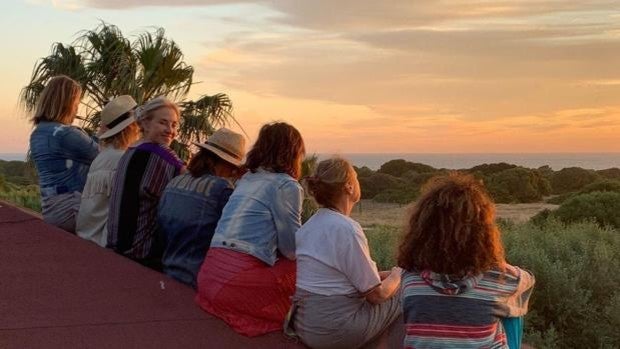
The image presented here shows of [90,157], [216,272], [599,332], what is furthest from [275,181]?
[599,332]

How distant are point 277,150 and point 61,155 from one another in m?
Result: 2.65

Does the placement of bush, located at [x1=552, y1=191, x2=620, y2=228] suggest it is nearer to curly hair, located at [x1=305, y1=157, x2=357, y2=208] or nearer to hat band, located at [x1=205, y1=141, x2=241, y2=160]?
hat band, located at [x1=205, y1=141, x2=241, y2=160]

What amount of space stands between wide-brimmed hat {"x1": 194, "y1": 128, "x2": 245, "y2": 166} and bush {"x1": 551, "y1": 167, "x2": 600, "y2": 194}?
3077cm

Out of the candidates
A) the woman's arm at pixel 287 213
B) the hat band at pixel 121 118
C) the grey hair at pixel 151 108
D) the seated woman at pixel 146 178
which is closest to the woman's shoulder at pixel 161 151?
the seated woman at pixel 146 178

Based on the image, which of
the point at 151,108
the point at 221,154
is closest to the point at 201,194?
the point at 221,154

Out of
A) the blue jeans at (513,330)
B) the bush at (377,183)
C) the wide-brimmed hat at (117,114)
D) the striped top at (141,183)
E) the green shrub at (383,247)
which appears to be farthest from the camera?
the bush at (377,183)

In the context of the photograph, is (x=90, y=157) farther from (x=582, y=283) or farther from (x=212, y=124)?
(x=212, y=124)

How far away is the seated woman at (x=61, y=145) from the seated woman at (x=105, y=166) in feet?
1.10

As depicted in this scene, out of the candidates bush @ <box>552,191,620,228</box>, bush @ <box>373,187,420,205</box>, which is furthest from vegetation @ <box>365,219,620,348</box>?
bush @ <box>373,187,420,205</box>

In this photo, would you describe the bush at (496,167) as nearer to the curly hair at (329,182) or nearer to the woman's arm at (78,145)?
the woman's arm at (78,145)

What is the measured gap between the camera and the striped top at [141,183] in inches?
239

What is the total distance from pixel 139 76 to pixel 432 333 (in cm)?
1524

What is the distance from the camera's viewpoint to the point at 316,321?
4656 mm

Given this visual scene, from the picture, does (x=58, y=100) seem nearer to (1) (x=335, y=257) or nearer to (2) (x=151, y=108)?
(2) (x=151, y=108)
